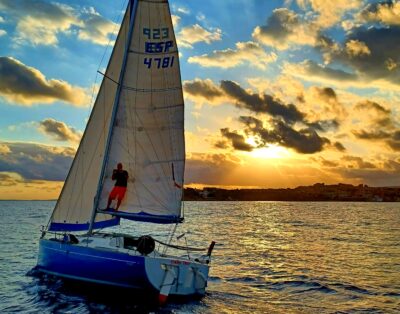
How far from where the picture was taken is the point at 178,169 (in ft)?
69.7

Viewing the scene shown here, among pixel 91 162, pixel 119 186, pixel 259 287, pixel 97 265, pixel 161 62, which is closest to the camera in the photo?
pixel 97 265

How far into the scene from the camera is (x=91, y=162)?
23.8 metres

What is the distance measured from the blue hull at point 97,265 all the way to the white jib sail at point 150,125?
271cm

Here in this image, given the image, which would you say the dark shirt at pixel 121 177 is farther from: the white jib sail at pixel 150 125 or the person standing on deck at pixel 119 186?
the white jib sail at pixel 150 125

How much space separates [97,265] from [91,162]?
255 inches

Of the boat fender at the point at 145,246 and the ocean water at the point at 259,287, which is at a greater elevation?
the boat fender at the point at 145,246

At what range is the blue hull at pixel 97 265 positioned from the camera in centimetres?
1833

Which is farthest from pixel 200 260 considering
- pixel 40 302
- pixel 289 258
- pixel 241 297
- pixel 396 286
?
pixel 289 258

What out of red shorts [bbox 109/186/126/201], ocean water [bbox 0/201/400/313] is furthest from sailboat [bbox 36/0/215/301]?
ocean water [bbox 0/201/400/313]

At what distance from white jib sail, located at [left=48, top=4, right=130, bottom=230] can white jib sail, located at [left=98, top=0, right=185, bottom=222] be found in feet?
6.64

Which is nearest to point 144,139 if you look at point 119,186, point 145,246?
point 119,186

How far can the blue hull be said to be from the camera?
18328 mm

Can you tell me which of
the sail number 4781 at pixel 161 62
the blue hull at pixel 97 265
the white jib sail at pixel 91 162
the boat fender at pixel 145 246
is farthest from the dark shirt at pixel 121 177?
the sail number 4781 at pixel 161 62

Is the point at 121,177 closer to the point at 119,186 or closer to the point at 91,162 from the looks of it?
the point at 119,186
